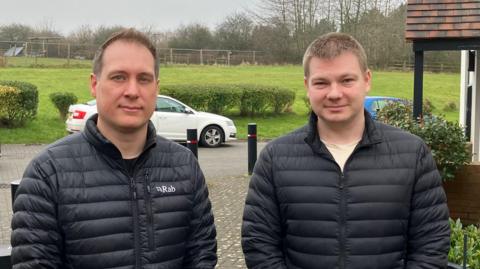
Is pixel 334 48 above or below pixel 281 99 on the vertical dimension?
above

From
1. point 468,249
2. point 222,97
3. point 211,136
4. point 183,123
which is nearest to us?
point 468,249

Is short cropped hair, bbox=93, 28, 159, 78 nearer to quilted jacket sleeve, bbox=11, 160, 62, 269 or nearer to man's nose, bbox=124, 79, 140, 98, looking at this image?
man's nose, bbox=124, 79, 140, 98

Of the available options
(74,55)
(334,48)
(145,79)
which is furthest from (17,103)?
(74,55)

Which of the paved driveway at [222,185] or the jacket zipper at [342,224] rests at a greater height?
the jacket zipper at [342,224]

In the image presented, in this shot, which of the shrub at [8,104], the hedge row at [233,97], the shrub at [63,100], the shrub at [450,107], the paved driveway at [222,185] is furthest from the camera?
the shrub at [450,107]

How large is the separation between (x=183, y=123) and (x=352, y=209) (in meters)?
13.8

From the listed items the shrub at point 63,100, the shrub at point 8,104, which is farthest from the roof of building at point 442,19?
the shrub at point 63,100

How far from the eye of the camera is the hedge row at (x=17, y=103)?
1688 cm

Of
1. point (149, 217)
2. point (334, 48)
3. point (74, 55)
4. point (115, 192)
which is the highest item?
point (74, 55)

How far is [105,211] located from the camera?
2.21m

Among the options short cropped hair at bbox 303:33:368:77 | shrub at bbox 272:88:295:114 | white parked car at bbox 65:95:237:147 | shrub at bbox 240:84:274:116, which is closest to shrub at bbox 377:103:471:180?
short cropped hair at bbox 303:33:368:77

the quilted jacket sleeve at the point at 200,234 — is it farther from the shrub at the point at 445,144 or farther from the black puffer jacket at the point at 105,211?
the shrub at the point at 445,144

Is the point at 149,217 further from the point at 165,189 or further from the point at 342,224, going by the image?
the point at 342,224

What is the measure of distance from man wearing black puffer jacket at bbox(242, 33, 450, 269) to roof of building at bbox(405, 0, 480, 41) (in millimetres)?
6046
